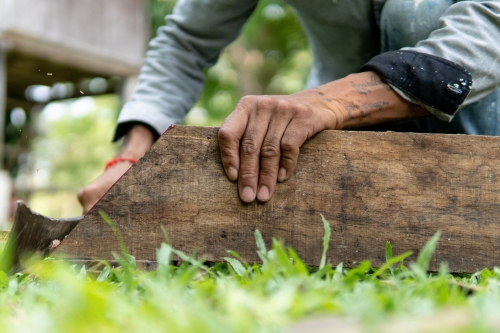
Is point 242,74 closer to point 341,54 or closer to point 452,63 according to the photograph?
point 341,54

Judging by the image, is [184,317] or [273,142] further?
[273,142]

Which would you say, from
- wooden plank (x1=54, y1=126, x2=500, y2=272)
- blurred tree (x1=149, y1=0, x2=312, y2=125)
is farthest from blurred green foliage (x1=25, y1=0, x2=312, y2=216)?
wooden plank (x1=54, y1=126, x2=500, y2=272)

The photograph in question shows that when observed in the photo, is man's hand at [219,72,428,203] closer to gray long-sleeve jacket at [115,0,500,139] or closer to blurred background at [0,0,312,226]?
gray long-sleeve jacket at [115,0,500,139]

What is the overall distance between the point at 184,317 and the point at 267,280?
322 mm

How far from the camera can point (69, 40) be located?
6633mm

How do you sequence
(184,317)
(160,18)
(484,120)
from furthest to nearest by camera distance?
(160,18), (484,120), (184,317)

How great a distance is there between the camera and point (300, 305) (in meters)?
0.63

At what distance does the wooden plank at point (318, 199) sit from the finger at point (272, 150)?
1.5 inches

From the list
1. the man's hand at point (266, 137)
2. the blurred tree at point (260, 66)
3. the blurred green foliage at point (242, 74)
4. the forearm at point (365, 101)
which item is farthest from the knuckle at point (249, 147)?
the blurred tree at point (260, 66)

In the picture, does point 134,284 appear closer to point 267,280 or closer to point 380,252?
point 267,280

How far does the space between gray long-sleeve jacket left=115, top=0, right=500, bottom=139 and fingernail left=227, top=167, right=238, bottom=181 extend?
477 mm

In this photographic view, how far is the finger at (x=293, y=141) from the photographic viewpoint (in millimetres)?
1248

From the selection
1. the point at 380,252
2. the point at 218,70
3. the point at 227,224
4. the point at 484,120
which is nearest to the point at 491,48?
the point at 484,120

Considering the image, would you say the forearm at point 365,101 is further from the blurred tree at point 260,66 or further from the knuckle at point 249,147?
the blurred tree at point 260,66
